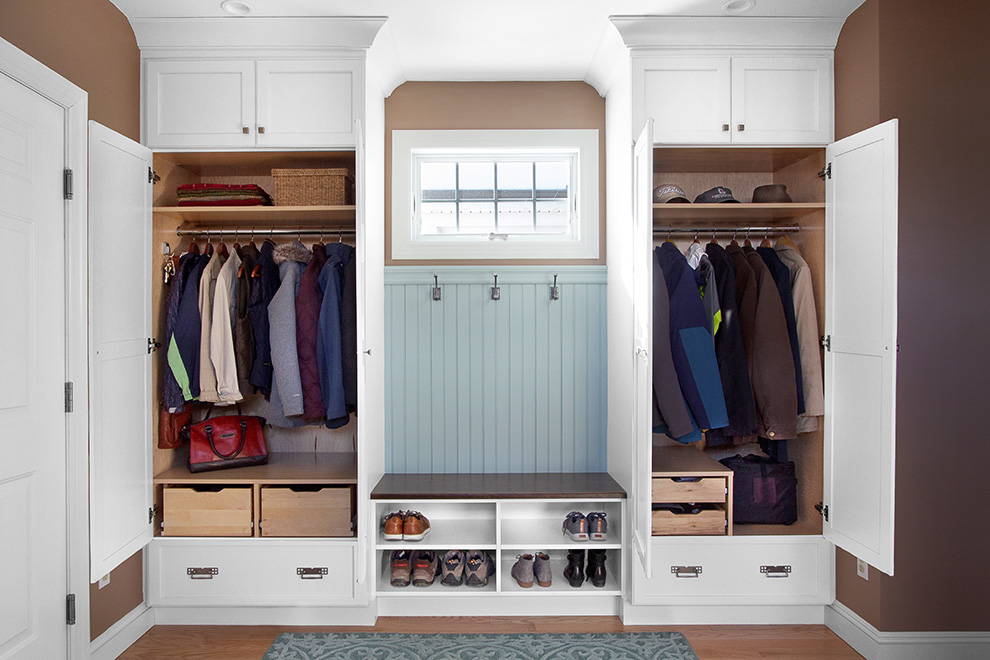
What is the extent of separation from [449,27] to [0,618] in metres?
2.61

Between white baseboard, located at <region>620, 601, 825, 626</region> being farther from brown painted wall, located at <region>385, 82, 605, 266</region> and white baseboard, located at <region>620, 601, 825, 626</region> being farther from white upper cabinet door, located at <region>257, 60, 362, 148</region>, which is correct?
white upper cabinet door, located at <region>257, 60, 362, 148</region>

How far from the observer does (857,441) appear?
2.38 meters

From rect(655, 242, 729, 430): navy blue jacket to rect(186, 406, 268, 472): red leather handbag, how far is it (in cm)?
190

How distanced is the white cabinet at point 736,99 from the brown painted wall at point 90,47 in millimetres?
2091

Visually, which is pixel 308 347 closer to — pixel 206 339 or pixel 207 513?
pixel 206 339

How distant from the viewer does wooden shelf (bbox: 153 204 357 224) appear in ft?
8.75

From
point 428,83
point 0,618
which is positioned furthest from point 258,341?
point 428,83

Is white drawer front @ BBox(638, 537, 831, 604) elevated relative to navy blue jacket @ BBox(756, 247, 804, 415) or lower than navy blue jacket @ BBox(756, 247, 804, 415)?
lower

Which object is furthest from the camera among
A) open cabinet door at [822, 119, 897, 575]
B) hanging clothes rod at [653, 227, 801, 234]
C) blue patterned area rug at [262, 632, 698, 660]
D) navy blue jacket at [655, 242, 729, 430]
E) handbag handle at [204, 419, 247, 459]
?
hanging clothes rod at [653, 227, 801, 234]

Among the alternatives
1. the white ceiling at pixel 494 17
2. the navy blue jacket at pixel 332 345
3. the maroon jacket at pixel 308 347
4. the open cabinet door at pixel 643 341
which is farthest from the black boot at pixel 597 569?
the white ceiling at pixel 494 17

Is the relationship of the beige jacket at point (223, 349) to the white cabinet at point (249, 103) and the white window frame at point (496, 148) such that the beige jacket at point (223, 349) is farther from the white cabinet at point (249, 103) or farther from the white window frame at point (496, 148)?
the white window frame at point (496, 148)

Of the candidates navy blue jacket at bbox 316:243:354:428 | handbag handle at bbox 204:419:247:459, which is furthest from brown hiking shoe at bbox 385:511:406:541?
handbag handle at bbox 204:419:247:459

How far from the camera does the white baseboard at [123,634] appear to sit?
91.4 inches

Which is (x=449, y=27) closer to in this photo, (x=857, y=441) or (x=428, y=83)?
(x=428, y=83)
